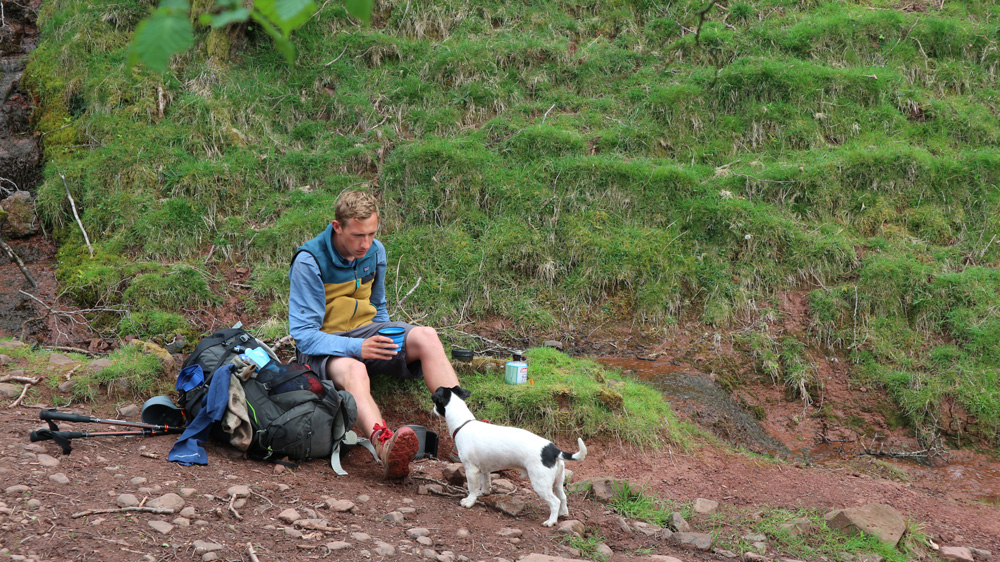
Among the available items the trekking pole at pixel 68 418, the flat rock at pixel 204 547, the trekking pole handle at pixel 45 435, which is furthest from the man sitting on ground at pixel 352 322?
the trekking pole handle at pixel 45 435

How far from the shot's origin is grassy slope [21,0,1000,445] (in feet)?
21.6

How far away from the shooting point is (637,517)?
153 inches

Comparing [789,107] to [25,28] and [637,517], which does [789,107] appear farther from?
[25,28]

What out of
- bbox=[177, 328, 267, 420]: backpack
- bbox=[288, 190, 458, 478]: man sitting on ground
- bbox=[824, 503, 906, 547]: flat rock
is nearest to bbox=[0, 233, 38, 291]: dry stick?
bbox=[177, 328, 267, 420]: backpack

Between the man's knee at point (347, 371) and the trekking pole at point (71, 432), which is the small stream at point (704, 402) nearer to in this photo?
the man's knee at point (347, 371)

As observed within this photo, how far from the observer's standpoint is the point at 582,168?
7.52m

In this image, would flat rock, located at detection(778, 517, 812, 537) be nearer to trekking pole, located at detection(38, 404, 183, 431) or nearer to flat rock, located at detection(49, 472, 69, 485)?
trekking pole, located at detection(38, 404, 183, 431)

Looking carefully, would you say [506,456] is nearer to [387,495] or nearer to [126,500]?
[387,495]

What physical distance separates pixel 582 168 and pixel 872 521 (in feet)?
15.5

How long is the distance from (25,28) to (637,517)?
32.9ft

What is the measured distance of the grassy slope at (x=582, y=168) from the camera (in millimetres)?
6598

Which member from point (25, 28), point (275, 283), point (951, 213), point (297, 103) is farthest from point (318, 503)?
point (25, 28)

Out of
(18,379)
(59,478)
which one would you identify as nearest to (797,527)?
(59,478)

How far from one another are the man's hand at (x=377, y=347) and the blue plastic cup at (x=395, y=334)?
0.79 feet
